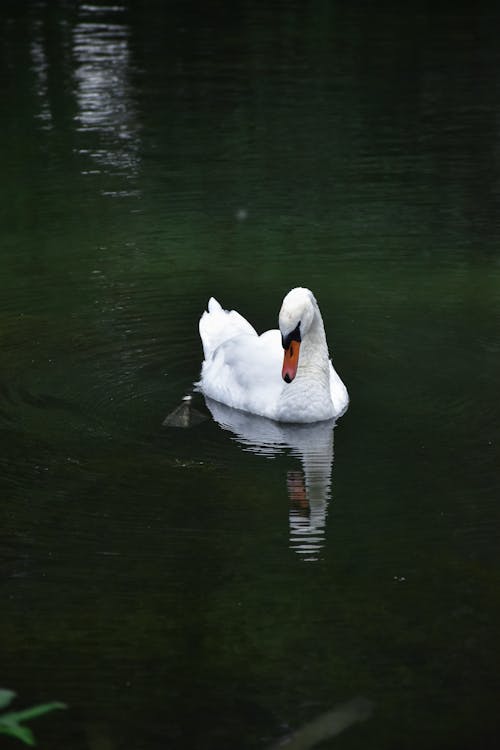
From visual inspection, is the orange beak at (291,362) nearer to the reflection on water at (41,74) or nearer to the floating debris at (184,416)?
the floating debris at (184,416)

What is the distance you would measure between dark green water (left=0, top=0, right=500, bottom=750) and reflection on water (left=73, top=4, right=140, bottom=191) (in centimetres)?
11

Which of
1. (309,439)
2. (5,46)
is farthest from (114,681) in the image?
(5,46)

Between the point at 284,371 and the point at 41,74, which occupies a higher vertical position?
the point at 284,371

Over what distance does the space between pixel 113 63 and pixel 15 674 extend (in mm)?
19490

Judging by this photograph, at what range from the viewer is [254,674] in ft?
21.2

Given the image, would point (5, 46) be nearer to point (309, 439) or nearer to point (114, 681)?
point (309, 439)

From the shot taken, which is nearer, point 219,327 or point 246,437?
point 246,437

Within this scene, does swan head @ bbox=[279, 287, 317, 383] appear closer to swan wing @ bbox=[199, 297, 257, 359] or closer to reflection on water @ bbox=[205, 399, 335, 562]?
reflection on water @ bbox=[205, 399, 335, 562]

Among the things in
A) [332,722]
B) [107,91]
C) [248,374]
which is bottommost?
[107,91]

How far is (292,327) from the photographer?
9.45 m

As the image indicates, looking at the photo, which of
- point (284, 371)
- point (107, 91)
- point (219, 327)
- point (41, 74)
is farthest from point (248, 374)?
point (41, 74)

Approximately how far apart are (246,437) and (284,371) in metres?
0.49

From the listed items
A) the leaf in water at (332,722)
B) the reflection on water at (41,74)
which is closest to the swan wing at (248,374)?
the leaf in water at (332,722)

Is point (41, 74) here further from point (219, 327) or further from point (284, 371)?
point (284, 371)
